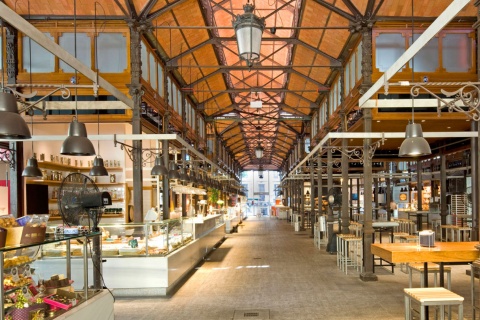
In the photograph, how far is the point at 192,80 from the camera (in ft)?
58.6

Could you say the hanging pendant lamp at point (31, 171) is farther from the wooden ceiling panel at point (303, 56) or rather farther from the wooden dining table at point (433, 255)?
the wooden ceiling panel at point (303, 56)

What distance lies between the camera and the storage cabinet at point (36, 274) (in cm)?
359

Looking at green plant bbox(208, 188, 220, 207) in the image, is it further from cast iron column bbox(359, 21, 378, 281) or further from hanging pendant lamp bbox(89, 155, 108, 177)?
hanging pendant lamp bbox(89, 155, 108, 177)

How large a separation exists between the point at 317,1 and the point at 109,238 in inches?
288

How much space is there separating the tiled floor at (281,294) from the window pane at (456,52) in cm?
496

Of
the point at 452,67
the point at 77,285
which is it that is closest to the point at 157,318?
the point at 77,285

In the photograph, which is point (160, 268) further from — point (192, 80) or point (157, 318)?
point (192, 80)

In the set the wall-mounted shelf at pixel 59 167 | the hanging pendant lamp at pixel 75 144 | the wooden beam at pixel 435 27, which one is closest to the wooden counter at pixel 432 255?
the wooden beam at pixel 435 27

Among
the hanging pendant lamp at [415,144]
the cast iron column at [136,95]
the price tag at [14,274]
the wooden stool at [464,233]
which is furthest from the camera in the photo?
the wooden stool at [464,233]

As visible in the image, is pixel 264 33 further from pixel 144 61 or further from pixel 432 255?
pixel 432 255

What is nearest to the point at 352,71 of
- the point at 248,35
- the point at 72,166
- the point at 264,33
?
the point at 264,33

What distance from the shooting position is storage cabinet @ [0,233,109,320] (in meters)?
3.59

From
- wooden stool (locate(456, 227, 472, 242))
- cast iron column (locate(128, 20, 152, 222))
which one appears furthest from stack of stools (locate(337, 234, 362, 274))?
cast iron column (locate(128, 20, 152, 222))

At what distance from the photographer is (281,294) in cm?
823
